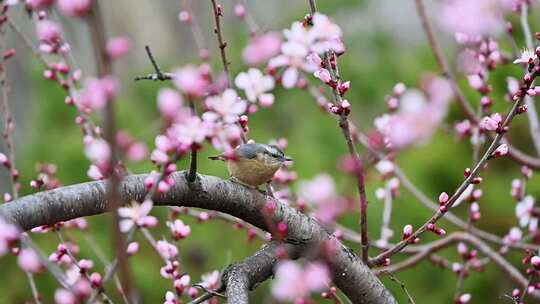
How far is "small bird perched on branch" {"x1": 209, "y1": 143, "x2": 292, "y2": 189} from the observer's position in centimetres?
193

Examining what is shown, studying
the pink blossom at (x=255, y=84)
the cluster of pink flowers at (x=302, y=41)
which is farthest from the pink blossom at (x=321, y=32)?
the pink blossom at (x=255, y=84)

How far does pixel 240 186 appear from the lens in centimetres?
180

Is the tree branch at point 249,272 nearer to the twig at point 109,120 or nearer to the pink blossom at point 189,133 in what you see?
the pink blossom at point 189,133

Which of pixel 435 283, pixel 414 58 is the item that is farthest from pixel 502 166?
pixel 414 58

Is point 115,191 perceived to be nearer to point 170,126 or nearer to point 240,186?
point 170,126

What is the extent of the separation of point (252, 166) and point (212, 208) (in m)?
0.26

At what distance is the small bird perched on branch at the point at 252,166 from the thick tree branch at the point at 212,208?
11cm

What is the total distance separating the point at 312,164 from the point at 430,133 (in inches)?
134

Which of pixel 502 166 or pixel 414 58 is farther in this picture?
pixel 414 58

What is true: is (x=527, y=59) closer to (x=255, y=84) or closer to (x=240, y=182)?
(x=255, y=84)

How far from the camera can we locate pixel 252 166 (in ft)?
6.34

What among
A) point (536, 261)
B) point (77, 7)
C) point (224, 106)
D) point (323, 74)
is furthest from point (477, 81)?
point (77, 7)

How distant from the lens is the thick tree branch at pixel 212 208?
1472mm

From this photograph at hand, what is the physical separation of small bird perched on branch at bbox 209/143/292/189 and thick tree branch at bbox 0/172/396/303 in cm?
11
